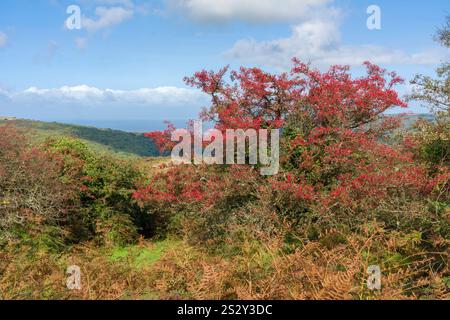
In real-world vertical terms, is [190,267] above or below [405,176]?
below

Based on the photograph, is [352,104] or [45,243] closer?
[352,104]

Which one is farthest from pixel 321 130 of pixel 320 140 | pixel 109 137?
pixel 109 137

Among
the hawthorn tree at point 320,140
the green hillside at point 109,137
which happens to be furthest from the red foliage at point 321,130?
the green hillside at point 109,137

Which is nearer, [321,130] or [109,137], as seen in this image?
[321,130]

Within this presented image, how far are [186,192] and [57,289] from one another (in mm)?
6019

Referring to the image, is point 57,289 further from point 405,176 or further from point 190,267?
point 405,176

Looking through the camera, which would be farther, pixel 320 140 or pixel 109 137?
pixel 109 137

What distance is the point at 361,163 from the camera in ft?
32.2

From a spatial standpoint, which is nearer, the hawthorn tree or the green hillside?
the hawthorn tree

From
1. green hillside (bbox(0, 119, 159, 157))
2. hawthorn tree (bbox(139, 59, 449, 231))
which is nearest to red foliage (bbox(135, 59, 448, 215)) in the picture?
hawthorn tree (bbox(139, 59, 449, 231))

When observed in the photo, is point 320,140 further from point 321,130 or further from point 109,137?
point 109,137

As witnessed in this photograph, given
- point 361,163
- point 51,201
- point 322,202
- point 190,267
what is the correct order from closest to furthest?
point 190,267
point 322,202
point 361,163
point 51,201

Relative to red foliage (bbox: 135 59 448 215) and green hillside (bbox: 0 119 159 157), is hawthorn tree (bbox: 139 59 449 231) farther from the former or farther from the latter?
green hillside (bbox: 0 119 159 157)
